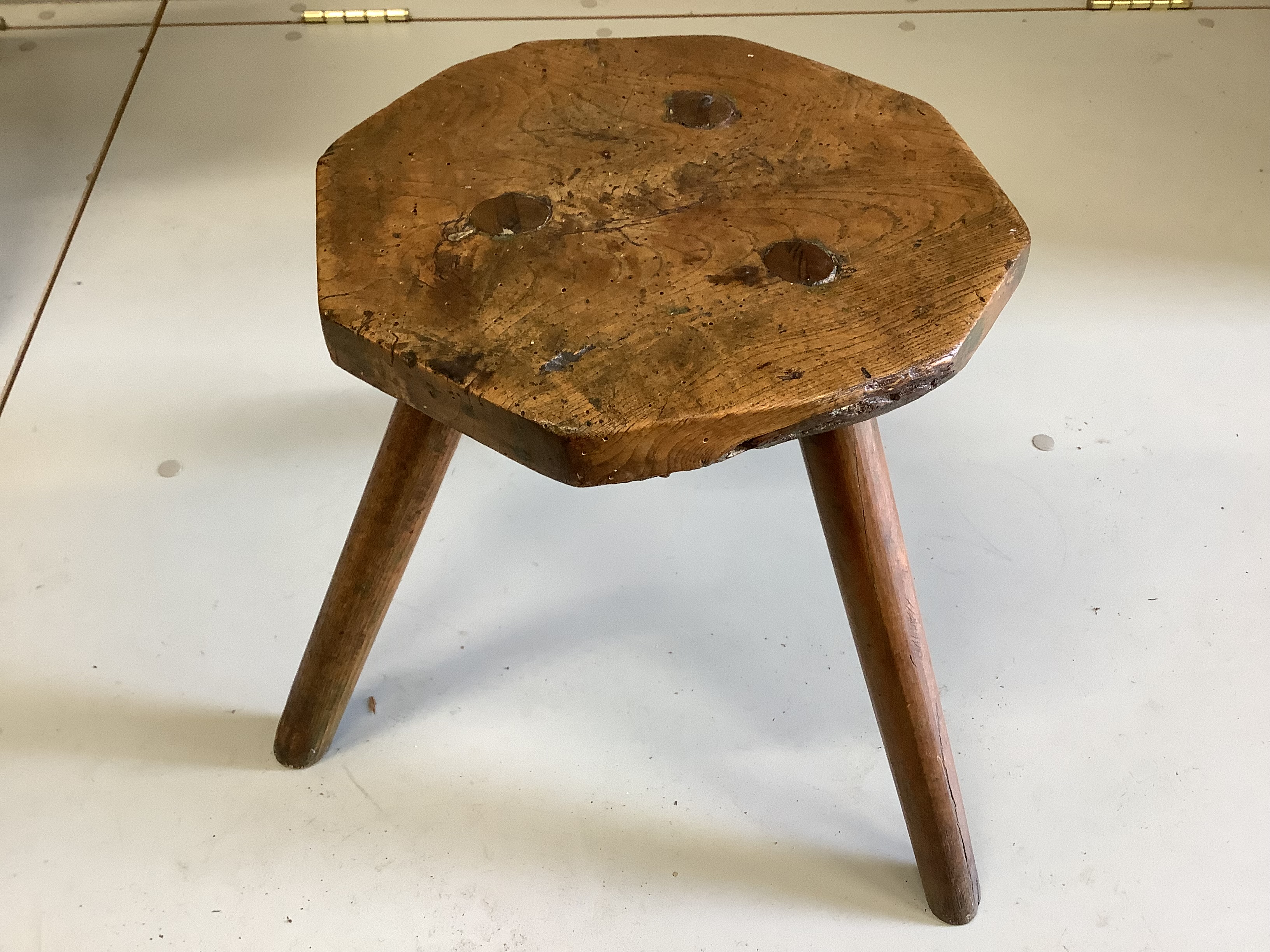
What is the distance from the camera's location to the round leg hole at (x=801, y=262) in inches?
27.7

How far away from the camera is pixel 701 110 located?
84cm

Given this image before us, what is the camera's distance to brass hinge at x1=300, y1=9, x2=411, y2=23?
1.87 meters

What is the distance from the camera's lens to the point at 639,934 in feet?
2.93

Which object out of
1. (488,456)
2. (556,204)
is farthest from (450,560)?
(556,204)

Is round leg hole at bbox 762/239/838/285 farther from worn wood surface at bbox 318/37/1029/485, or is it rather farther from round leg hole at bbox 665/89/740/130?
A: round leg hole at bbox 665/89/740/130

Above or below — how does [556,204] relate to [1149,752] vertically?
above

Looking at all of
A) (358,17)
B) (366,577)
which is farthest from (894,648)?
(358,17)

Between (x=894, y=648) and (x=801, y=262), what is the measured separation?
0.28 metres

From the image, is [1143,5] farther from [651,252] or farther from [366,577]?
[366,577]

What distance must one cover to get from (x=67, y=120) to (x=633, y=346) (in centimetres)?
142

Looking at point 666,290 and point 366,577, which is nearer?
point 666,290

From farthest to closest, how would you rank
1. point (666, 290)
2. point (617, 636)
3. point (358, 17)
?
1. point (358, 17)
2. point (617, 636)
3. point (666, 290)

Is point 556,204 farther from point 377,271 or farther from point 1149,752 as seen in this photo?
point 1149,752

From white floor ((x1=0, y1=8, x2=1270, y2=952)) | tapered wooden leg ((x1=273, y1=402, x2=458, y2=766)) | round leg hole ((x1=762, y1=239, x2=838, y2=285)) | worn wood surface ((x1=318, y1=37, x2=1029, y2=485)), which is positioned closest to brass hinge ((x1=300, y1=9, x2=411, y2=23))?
white floor ((x1=0, y1=8, x2=1270, y2=952))
